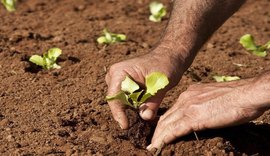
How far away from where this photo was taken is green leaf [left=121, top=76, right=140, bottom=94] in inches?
98.1

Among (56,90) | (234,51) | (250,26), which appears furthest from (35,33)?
(250,26)

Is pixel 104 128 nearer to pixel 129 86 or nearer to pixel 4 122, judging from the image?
pixel 129 86

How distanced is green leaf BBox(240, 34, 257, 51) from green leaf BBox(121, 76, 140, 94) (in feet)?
3.71

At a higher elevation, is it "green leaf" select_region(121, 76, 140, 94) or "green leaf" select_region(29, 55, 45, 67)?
"green leaf" select_region(29, 55, 45, 67)

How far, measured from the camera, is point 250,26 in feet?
Answer: 13.7

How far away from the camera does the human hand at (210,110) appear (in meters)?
2.35

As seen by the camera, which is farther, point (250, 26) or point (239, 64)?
point (250, 26)

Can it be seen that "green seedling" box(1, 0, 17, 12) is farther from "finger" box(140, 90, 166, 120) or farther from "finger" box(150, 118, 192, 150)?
"finger" box(150, 118, 192, 150)

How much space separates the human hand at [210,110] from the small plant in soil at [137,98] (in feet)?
0.31

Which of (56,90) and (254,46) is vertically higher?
(56,90)

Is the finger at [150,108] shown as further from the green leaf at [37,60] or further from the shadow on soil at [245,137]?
the green leaf at [37,60]

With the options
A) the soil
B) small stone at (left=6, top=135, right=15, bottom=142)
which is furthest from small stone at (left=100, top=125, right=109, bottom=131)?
small stone at (left=6, top=135, right=15, bottom=142)

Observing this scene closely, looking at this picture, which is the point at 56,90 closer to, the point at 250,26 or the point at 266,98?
the point at 266,98

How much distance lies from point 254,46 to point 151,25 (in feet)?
2.82
